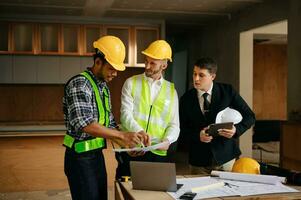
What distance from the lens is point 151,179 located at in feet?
6.35

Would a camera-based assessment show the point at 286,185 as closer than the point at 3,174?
Yes

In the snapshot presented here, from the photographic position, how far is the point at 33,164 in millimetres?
5645

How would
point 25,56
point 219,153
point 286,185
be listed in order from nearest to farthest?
point 286,185, point 219,153, point 25,56

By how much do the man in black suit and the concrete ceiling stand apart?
10.6 ft

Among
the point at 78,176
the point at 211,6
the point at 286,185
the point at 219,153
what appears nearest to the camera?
the point at 286,185

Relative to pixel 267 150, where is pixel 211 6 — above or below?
above

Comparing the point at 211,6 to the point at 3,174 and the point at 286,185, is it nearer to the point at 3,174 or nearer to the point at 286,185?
the point at 3,174

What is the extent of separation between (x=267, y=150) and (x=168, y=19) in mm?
3009

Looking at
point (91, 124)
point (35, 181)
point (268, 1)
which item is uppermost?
point (268, 1)

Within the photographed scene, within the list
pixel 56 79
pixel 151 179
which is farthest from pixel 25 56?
pixel 151 179

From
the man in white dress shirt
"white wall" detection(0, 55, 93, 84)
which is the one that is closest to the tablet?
the man in white dress shirt

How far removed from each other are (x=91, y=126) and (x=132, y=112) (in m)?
0.63

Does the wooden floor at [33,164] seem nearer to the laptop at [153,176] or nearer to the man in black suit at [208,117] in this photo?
the man in black suit at [208,117]

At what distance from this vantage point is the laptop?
1.89m
